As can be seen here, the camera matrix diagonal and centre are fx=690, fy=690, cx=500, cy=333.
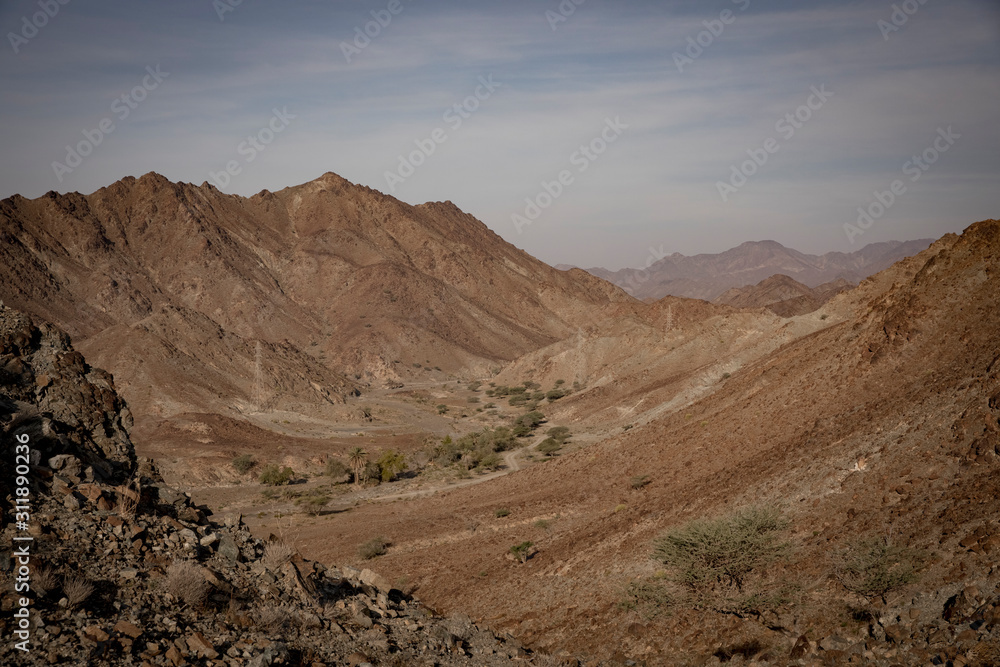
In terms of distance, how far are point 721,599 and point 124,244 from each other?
5203 inches

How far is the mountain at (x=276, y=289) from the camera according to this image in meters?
69.6

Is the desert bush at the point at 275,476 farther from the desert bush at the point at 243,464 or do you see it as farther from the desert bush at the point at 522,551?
the desert bush at the point at 522,551

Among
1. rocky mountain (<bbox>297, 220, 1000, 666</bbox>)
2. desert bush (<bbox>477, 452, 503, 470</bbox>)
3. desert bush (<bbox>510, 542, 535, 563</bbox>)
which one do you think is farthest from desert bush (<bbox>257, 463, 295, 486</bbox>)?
desert bush (<bbox>510, 542, 535, 563</bbox>)

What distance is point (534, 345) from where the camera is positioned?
119812mm

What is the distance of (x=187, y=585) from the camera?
9719mm

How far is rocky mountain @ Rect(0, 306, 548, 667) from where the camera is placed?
27.1 ft

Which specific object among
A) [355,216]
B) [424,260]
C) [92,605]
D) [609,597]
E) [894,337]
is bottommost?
[609,597]

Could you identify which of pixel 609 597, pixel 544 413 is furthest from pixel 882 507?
pixel 544 413

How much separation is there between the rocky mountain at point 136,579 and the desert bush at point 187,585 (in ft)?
0.07

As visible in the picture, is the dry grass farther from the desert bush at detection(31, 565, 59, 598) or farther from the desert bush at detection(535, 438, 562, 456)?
the desert bush at detection(535, 438, 562, 456)

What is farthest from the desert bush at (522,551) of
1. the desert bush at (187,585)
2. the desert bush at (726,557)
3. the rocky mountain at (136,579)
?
the desert bush at (187,585)

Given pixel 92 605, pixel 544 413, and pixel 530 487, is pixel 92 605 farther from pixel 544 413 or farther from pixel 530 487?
pixel 544 413

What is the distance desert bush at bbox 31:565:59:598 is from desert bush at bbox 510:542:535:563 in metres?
14.0

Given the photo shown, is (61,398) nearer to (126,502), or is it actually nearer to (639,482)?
(126,502)
